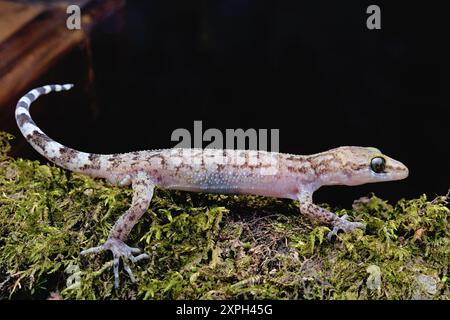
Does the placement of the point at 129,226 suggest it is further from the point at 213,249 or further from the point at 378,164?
the point at 378,164

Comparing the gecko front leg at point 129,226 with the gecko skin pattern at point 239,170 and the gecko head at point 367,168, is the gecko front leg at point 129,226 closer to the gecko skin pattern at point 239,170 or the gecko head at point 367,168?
the gecko skin pattern at point 239,170

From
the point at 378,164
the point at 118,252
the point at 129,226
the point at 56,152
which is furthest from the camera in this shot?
the point at 56,152

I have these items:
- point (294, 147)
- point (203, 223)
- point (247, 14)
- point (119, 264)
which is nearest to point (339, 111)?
point (294, 147)

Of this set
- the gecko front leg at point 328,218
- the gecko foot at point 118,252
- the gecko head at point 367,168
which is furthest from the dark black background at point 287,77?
the gecko foot at point 118,252

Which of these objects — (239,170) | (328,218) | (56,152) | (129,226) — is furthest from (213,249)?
(56,152)

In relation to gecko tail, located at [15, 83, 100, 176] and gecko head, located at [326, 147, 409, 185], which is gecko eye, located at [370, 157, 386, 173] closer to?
gecko head, located at [326, 147, 409, 185]

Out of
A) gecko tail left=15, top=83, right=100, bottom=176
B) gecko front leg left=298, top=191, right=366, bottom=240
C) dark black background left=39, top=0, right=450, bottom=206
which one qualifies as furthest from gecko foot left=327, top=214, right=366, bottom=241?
gecko tail left=15, top=83, right=100, bottom=176

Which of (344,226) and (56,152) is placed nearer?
(344,226)
